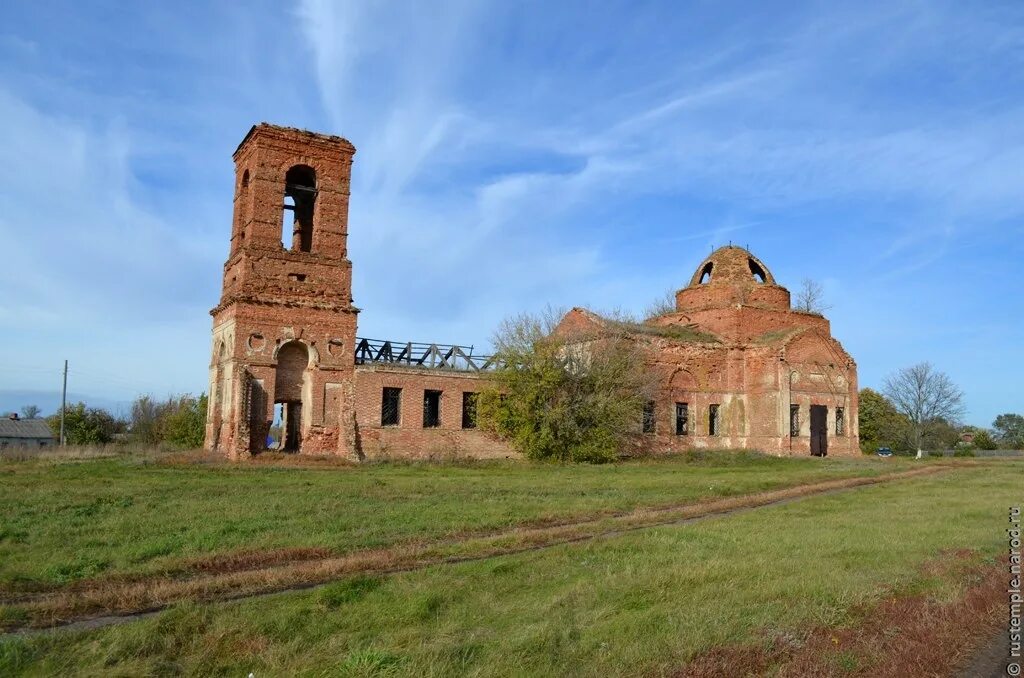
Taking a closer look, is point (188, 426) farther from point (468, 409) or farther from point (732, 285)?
point (732, 285)

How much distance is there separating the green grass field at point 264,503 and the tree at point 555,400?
3334 millimetres

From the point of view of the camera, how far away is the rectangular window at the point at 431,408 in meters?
29.0

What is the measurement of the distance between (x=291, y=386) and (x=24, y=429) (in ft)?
143

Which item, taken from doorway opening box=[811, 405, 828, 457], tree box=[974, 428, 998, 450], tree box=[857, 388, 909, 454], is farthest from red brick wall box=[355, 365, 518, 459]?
tree box=[974, 428, 998, 450]

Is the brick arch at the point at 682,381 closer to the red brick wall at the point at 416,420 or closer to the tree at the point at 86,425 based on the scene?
the red brick wall at the point at 416,420

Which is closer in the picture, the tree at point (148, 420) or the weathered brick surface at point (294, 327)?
the weathered brick surface at point (294, 327)

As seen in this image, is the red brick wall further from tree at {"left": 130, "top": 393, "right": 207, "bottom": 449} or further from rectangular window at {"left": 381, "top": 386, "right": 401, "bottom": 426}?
tree at {"left": 130, "top": 393, "right": 207, "bottom": 449}

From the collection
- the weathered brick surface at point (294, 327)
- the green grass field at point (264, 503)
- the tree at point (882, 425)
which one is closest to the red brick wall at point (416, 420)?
the weathered brick surface at point (294, 327)

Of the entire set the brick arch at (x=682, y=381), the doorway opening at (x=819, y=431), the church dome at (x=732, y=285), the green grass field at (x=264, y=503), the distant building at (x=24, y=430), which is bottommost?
the distant building at (x=24, y=430)

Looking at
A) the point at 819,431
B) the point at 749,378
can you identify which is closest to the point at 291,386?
the point at 749,378

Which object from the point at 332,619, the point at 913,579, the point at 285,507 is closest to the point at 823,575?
the point at 913,579

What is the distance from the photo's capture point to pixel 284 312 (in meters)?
26.0

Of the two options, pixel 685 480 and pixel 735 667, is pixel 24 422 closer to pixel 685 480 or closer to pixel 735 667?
pixel 685 480

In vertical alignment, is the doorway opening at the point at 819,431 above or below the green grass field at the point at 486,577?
above
